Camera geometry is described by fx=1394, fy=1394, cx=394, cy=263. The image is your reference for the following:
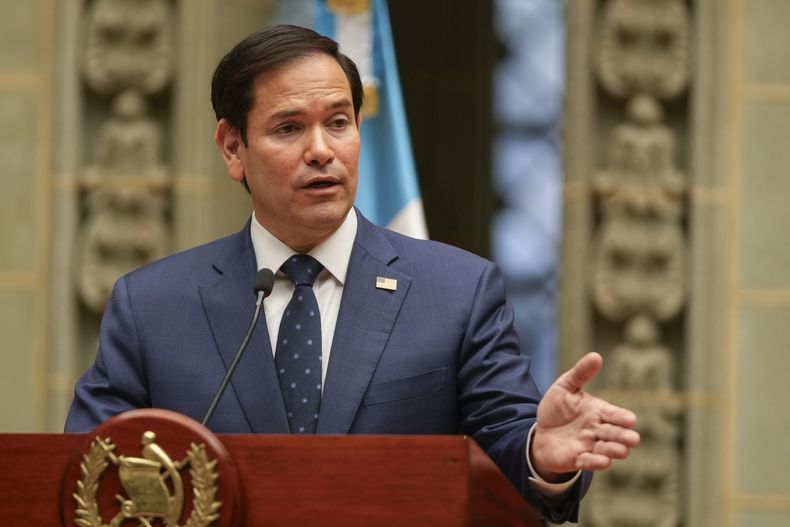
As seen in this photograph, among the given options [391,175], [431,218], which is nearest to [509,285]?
[431,218]

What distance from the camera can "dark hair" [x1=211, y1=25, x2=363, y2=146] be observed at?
9.29 feet

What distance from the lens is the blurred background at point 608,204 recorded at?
4.80m

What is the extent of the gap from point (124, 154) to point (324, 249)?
2.35 metres

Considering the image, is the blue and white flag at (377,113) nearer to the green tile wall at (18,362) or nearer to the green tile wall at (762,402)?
the green tile wall at (762,402)

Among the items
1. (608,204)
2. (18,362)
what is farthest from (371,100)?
(18,362)

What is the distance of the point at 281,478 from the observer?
213cm

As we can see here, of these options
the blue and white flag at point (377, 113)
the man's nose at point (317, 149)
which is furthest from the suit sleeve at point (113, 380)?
the blue and white flag at point (377, 113)

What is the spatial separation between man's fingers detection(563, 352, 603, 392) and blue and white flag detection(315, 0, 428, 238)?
249 cm

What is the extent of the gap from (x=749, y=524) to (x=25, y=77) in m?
3.06

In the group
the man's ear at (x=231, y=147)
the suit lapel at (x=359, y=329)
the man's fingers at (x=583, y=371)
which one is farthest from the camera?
the man's ear at (x=231, y=147)

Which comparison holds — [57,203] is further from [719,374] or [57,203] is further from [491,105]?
[719,374]

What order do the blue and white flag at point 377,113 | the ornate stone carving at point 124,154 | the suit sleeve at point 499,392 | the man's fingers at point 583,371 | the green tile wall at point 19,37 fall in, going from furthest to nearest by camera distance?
the green tile wall at point 19,37, the ornate stone carving at point 124,154, the blue and white flag at point 377,113, the suit sleeve at point 499,392, the man's fingers at point 583,371

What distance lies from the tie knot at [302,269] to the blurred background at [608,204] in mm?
2161

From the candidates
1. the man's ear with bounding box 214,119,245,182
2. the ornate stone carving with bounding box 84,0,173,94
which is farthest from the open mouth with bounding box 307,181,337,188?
the ornate stone carving with bounding box 84,0,173,94
